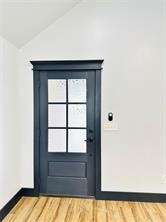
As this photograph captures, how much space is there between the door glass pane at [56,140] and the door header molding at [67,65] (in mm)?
1053

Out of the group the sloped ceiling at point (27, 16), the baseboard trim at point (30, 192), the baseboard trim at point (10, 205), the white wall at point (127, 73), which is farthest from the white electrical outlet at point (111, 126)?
the sloped ceiling at point (27, 16)

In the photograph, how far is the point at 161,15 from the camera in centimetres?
327

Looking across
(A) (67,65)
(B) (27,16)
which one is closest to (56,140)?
(A) (67,65)

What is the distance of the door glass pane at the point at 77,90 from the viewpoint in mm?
3461

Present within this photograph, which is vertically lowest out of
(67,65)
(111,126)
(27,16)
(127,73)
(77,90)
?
(111,126)

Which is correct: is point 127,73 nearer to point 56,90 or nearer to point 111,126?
point 111,126

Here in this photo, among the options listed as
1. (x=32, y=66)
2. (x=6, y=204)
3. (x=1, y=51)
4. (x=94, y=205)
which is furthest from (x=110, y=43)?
(x=6, y=204)

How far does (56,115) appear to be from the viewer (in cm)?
351

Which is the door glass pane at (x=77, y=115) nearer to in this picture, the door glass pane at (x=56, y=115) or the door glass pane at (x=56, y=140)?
the door glass pane at (x=56, y=115)

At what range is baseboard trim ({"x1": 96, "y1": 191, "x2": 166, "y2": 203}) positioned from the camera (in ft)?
10.9

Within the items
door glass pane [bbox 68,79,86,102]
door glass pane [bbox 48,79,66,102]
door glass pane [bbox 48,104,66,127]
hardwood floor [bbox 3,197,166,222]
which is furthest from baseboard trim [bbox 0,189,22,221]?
door glass pane [bbox 68,79,86,102]

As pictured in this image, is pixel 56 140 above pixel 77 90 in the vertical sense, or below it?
below

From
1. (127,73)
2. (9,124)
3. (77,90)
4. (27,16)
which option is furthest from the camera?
(77,90)

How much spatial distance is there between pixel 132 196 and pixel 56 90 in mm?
2149
